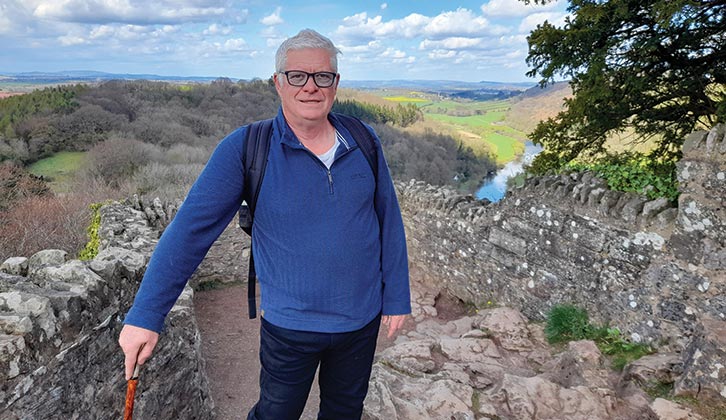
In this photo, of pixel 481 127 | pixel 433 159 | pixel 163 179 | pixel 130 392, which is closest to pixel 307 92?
pixel 130 392

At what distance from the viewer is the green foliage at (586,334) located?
4652 mm

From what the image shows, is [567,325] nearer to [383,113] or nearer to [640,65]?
[640,65]

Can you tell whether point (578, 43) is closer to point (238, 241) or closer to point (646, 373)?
point (646, 373)

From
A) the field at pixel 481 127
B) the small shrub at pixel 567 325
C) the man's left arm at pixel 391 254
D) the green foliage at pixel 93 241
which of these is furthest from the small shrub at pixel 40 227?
the field at pixel 481 127

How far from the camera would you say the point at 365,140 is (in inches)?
88.9

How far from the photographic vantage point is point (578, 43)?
613 cm

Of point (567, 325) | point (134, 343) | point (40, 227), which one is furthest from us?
point (40, 227)

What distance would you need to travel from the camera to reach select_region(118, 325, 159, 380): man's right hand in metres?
1.83

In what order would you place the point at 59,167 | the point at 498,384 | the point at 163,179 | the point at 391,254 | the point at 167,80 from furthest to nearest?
the point at 167,80 → the point at 59,167 → the point at 163,179 → the point at 498,384 → the point at 391,254

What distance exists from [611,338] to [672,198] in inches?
65.9

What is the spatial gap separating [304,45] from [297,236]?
2.80 feet

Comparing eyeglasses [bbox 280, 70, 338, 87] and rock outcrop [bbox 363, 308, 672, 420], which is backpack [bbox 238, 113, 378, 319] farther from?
rock outcrop [bbox 363, 308, 672, 420]

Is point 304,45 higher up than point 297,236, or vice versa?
point 304,45

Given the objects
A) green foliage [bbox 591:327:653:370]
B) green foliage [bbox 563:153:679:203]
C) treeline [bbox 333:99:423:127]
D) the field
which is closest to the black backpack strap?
green foliage [bbox 591:327:653:370]
